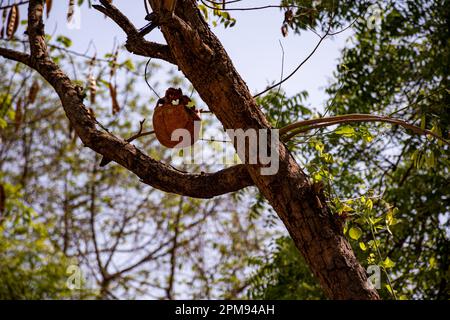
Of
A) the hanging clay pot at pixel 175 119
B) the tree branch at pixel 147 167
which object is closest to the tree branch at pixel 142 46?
the hanging clay pot at pixel 175 119

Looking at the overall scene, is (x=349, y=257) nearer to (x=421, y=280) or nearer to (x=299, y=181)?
(x=299, y=181)

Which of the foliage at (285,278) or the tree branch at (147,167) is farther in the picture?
the foliage at (285,278)

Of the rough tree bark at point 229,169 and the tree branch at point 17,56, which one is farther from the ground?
the tree branch at point 17,56

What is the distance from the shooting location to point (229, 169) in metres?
1.95

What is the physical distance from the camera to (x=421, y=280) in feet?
11.8

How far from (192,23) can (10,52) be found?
1.08 metres

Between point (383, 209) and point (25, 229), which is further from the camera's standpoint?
point (25, 229)

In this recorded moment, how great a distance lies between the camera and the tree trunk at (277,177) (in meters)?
1.75

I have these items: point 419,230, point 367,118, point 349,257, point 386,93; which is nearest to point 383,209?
point 419,230

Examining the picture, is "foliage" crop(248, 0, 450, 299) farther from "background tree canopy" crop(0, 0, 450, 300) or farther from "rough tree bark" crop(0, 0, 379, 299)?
"rough tree bark" crop(0, 0, 379, 299)

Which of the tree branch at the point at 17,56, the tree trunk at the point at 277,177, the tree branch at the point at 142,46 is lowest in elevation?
the tree trunk at the point at 277,177

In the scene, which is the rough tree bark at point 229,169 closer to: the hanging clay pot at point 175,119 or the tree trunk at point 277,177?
the tree trunk at point 277,177

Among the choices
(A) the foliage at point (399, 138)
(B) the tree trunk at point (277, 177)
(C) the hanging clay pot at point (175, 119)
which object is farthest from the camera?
(A) the foliage at point (399, 138)
